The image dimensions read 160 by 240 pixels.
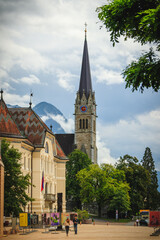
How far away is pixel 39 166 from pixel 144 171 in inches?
1464

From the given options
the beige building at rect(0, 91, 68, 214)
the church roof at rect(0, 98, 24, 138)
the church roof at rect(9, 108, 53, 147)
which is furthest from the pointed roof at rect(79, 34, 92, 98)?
the church roof at rect(0, 98, 24, 138)

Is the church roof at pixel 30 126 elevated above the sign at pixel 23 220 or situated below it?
above

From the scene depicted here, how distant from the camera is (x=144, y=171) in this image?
296 feet

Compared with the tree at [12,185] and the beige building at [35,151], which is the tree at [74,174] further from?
the tree at [12,185]

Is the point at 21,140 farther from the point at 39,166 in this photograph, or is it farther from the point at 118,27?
the point at 118,27

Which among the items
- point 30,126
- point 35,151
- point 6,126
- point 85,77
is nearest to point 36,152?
point 35,151

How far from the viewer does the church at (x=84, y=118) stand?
126 meters

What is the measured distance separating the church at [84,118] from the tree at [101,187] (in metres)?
43.6

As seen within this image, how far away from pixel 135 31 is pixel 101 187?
6092 cm

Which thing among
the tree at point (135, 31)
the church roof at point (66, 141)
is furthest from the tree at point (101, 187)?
the tree at point (135, 31)

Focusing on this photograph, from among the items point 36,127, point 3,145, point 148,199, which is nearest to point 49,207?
point 36,127

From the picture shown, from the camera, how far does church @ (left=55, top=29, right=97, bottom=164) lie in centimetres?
12644

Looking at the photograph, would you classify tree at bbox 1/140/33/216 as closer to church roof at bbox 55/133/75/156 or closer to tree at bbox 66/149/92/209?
tree at bbox 66/149/92/209

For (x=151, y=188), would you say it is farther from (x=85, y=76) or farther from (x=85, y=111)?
(x=85, y=76)
